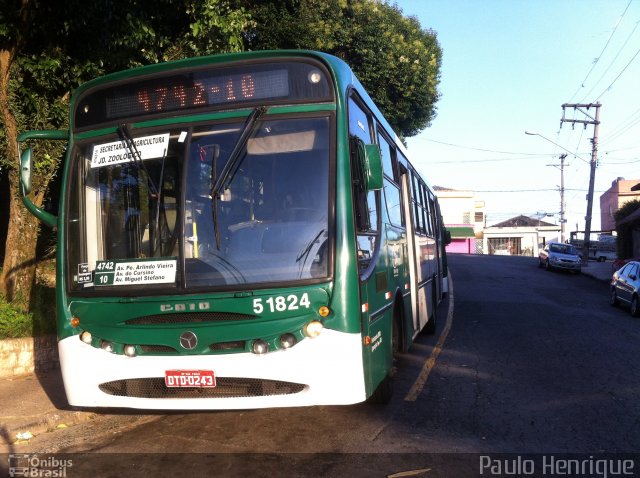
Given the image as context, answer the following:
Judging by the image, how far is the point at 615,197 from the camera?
219ft

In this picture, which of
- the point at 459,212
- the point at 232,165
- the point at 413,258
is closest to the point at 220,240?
the point at 232,165

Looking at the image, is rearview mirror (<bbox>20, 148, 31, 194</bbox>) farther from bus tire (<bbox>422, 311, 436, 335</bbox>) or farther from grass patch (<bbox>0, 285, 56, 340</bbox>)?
bus tire (<bbox>422, 311, 436, 335</bbox>)

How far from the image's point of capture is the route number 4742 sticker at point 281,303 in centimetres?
473

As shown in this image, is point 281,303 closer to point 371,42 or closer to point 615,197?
point 371,42

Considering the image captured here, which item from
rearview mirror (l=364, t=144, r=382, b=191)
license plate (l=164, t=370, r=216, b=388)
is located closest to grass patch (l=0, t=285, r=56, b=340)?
license plate (l=164, t=370, r=216, b=388)

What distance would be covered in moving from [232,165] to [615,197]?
69793 mm

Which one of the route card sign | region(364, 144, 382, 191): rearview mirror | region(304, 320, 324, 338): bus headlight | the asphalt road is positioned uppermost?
region(364, 144, 382, 191): rearview mirror

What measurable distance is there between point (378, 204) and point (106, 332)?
2.82 metres

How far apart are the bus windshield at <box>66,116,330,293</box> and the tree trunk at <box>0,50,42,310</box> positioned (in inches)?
178

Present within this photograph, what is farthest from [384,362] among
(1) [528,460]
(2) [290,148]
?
(2) [290,148]

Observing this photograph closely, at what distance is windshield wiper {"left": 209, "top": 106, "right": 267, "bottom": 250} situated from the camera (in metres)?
4.96

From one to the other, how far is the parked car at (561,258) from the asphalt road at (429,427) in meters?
23.1

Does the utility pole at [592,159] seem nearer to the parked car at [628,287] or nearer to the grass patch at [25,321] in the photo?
the parked car at [628,287]

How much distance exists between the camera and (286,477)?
4.53 metres
